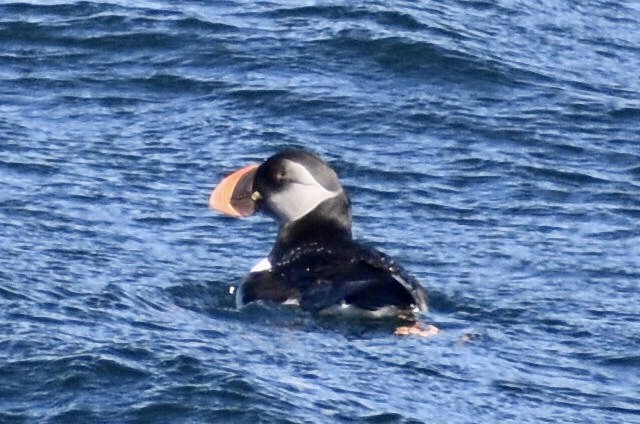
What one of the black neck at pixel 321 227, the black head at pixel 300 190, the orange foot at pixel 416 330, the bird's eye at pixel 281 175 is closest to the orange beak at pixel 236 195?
the black head at pixel 300 190

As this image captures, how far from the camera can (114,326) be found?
10.3m

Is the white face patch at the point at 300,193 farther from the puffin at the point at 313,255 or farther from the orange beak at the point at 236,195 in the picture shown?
the orange beak at the point at 236,195

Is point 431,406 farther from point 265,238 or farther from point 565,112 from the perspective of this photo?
point 565,112

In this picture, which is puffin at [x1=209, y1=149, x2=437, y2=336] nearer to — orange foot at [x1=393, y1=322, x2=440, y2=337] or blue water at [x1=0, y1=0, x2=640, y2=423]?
orange foot at [x1=393, y1=322, x2=440, y2=337]

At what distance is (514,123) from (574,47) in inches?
63.3

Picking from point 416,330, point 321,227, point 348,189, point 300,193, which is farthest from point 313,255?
point 348,189

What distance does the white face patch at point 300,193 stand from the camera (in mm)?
11562

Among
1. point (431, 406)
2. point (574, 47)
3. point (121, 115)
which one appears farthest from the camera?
point (574, 47)

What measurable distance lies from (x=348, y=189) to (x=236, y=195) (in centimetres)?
129

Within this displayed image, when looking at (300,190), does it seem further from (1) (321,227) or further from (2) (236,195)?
(2) (236,195)

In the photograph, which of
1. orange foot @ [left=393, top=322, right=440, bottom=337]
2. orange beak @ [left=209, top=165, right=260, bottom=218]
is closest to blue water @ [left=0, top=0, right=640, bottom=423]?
orange foot @ [left=393, top=322, right=440, bottom=337]

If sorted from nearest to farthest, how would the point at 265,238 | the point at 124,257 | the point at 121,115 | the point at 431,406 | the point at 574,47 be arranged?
the point at 431,406 → the point at 124,257 → the point at 265,238 → the point at 121,115 → the point at 574,47

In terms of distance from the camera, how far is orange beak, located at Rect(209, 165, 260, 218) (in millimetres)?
12062

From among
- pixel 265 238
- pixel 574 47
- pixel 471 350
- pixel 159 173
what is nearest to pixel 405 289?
pixel 471 350
